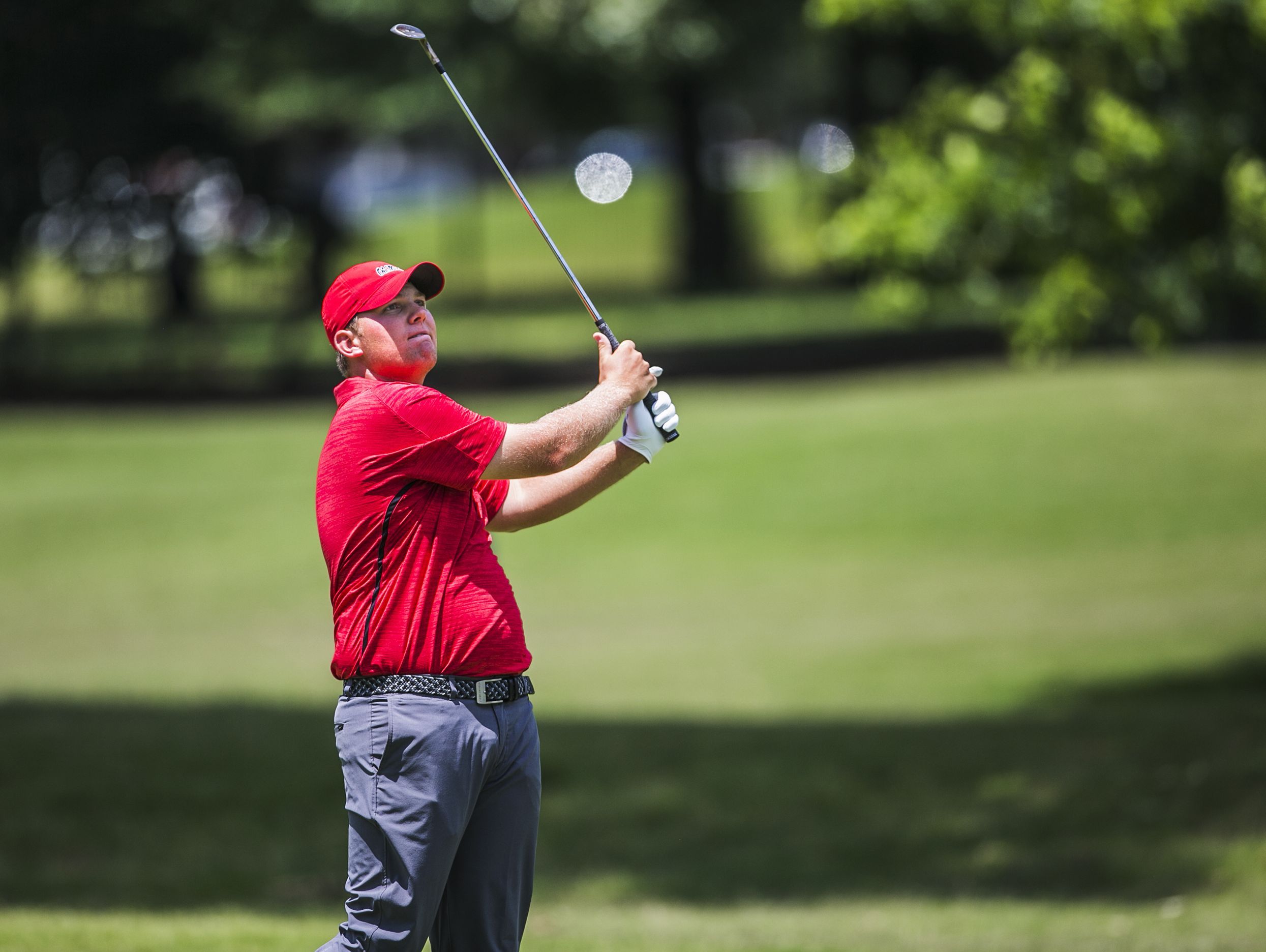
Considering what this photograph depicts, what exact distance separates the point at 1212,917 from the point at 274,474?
15908 mm

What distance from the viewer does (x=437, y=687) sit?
11.5 feet

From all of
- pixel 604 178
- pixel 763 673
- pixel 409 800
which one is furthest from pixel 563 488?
pixel 604 178

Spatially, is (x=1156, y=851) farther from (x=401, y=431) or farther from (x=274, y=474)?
(x=274, y=474)

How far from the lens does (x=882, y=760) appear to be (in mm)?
9492

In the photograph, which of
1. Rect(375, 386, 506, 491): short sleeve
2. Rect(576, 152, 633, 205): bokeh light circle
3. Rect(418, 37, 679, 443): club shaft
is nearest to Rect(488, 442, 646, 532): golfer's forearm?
Rect(418, 37, 679, 443): club shaft

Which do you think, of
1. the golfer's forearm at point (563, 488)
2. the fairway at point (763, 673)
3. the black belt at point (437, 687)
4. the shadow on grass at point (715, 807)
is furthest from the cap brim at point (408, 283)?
the shadow on grass at point (715, 807)

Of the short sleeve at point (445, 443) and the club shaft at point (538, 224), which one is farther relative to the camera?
the club shaft at point (538, 224)

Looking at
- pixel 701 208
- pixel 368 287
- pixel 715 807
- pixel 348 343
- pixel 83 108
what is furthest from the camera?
pixel 701 208

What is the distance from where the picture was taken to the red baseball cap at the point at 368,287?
3.65 m

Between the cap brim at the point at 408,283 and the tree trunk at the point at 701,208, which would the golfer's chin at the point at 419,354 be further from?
the tree trunk at the point at 701,208

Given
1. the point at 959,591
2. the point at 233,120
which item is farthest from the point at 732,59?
the point at 959,591

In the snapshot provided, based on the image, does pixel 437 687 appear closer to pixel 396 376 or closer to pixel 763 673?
pixel 396 376

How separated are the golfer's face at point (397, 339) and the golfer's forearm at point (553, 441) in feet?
1.07

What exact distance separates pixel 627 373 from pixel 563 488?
366mm
